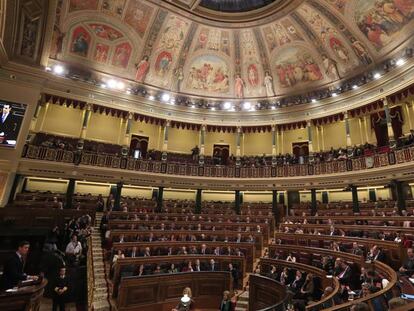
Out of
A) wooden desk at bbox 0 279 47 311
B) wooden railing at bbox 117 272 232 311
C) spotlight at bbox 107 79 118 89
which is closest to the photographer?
wooden desk at bbox 0 279 47 311

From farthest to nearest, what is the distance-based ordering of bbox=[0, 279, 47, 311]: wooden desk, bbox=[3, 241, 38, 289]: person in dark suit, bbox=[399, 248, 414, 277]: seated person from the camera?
bbox=[399, 248, 414, 277]: seated person → bbox=[3, 241, 38, 289]: person in dark suit → bbox=[0, 279, 47, 311]: wooden desk

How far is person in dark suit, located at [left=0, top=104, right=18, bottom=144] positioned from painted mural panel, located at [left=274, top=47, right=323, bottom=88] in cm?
1591

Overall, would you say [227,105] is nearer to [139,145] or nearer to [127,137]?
[139,145]

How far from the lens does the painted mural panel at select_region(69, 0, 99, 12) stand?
1395 centimetres

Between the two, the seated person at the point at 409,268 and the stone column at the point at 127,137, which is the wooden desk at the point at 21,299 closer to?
the seated person at the point at 409,268

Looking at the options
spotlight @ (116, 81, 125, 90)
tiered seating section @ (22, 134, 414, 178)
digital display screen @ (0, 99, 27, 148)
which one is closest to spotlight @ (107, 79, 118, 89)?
spotlight @ (116, 81, 125, 90)

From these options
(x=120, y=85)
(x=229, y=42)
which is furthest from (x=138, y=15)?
(x=229, y=42)

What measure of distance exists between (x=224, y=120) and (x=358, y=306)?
55.9 feet

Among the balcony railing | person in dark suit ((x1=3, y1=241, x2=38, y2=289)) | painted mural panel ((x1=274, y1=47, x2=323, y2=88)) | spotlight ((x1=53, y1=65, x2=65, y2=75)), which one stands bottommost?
person in dark suit ((x1=3, y1=241, x2=38, y2=289))

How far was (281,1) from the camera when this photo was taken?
14.7 meters

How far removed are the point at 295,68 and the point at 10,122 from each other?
16.7 meters

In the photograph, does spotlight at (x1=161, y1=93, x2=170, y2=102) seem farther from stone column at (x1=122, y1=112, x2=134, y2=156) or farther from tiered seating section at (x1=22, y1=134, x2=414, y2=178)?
tiered seating section at (x1=22, y1=134, x2=414, y2=178)

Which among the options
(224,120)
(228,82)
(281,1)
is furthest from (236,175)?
(281,1)

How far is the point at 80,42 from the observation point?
50.0 feet
